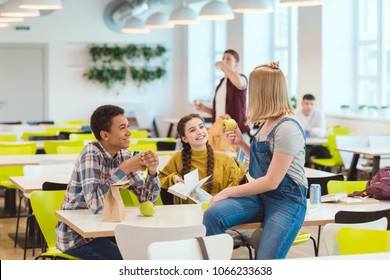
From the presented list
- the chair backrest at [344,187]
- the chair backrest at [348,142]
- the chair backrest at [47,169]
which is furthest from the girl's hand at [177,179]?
the chair backrest at [348,142]

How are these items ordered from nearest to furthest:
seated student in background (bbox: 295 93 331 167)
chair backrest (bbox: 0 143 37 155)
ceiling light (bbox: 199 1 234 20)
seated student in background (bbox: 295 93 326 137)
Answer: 1. chair backrest (bbox: 0 143 37 155)
2. ceiling light (bbox: 199 1 234 20)
3. seated student in background (bbox: 295 93 331 167)
4. seated student in background (bbox: 295 93 326 137)

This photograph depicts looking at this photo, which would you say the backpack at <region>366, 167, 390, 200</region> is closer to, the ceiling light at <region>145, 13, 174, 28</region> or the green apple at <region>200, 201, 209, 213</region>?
the green apple at <region>200, 201, 209, 213</region>

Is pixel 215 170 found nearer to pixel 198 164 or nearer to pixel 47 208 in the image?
pixel 198 164

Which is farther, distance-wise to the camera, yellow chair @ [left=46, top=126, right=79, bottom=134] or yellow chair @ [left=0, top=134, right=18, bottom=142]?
yellow chair @ [left=46, top=126, right=79, bottom=134]

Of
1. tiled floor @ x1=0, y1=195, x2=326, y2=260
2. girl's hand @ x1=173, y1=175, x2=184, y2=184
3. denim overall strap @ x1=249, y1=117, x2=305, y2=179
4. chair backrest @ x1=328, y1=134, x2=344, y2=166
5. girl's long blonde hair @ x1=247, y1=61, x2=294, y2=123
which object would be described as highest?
girl's long blonde hair @ x1=247, y1=61, x2=294, y2=123

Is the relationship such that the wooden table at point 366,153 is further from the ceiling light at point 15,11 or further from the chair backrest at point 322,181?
the ceiling light at point 15,11

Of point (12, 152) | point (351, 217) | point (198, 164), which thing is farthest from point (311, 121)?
point (351, 217)

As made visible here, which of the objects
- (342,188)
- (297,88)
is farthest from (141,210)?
(297,88)

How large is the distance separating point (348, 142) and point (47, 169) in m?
4.61

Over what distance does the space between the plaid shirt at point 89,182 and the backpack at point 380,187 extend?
1.46 meters

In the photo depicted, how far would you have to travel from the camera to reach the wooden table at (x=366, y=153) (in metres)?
8.90

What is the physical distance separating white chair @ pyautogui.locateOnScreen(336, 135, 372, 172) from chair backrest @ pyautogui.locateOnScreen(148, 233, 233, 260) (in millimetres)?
6915

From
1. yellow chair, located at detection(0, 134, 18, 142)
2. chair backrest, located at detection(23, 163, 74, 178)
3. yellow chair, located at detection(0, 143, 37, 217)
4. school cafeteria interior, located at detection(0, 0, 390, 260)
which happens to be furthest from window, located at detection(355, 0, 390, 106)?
chair backrest, located at detection(23, 163, 74, 178)

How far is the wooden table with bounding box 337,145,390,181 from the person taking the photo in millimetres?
8898
